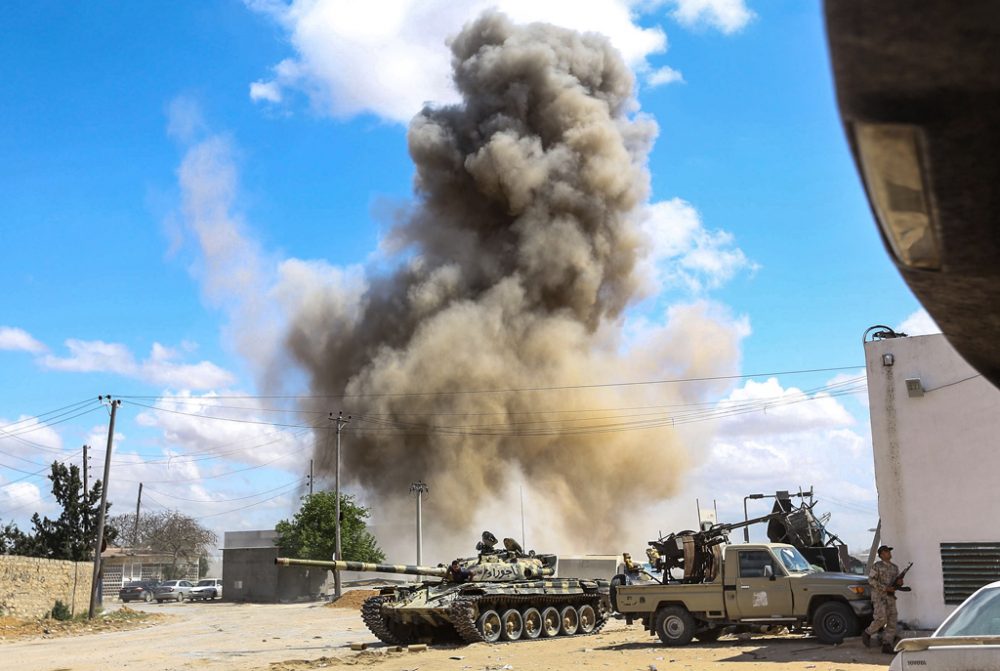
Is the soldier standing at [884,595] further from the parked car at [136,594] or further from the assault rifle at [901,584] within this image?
the parked car at [136,594]

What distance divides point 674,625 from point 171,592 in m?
30.4

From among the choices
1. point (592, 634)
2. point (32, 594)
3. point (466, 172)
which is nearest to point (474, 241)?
point (466, 172)

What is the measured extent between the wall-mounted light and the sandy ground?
33.3 ft

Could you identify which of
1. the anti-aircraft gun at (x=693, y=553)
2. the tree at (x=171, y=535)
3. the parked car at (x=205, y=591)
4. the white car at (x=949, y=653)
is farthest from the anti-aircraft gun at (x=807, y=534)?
the tree at (x=171, y=535)

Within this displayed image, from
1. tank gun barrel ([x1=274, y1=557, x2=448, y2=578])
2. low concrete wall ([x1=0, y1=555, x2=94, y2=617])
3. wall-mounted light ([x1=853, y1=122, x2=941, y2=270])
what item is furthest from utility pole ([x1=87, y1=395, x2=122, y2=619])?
wall-mounted light ([x1=853, y1=122, x2=941, y2=270])

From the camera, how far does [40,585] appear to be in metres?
25.2

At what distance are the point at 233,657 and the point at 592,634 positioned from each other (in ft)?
22.2

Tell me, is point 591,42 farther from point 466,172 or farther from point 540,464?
point 540,464

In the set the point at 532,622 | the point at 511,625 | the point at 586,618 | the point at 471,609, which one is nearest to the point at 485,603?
the point at 471,609

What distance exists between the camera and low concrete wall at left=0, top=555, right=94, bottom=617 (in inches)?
939

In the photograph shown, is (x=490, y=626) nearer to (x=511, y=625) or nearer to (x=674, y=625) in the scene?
(x=511, y=625)

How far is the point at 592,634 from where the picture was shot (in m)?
18.2

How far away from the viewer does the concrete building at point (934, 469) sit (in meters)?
12.2

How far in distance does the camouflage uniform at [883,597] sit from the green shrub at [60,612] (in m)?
21.2
